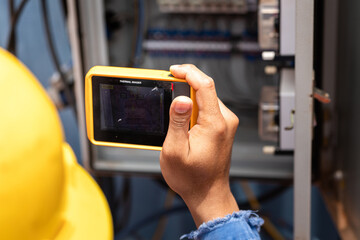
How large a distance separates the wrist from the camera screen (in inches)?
5.0

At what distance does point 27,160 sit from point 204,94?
10.9 inches

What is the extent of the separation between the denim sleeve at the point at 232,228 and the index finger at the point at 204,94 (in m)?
0.15

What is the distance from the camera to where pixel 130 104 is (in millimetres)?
802

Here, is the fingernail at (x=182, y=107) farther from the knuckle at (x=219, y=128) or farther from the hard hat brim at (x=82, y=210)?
the hard hat brim at (x=82, y=210)

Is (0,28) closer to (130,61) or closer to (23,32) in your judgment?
(23,32)

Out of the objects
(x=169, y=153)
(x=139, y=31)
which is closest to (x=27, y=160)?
(x=169, y=153)

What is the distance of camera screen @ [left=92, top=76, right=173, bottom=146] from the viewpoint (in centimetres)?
78

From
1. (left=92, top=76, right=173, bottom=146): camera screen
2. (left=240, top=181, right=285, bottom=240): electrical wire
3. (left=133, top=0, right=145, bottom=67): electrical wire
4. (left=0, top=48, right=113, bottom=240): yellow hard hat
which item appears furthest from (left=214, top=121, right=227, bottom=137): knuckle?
(left=240, top=181, right=285, bottom=240): electrical wire

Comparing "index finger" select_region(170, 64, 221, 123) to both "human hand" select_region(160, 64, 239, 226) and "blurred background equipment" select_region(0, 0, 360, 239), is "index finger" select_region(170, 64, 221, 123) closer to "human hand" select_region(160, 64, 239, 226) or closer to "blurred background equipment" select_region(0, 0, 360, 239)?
"human hand" select_region(160, 64, 239, 226)

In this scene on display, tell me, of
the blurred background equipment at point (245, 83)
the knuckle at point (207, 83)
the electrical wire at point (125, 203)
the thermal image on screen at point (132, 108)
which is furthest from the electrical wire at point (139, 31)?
the knuckle at point (207, 83)

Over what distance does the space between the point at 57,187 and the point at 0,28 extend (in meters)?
1.46

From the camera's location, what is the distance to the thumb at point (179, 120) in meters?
0.66

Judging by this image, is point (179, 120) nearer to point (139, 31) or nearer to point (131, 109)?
point (131, 109)

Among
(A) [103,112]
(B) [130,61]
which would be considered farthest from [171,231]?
(A) [103,112]
